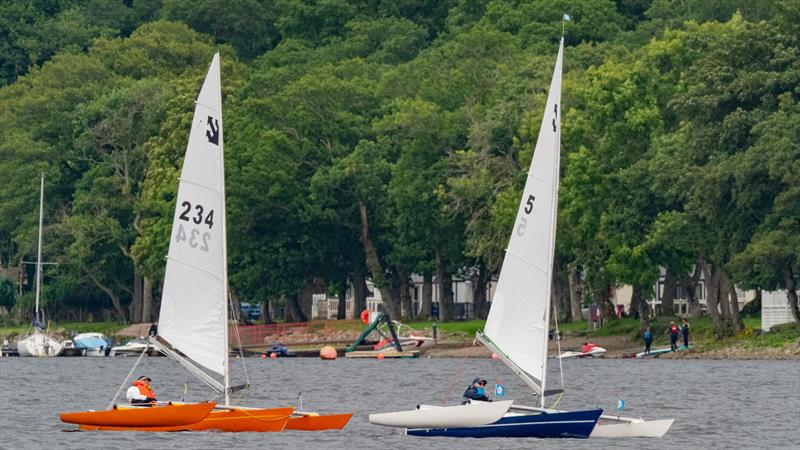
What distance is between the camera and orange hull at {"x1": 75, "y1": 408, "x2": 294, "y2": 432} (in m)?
61.6

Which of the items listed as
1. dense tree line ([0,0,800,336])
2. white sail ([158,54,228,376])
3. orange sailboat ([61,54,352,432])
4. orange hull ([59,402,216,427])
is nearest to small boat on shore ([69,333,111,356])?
dense tree line ([0,0,800,336])

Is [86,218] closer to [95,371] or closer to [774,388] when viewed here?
[95,371]

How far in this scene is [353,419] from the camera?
72.2 metres

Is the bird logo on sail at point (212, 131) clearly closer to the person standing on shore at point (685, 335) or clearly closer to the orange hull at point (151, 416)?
the orange hull at point (151, 416)

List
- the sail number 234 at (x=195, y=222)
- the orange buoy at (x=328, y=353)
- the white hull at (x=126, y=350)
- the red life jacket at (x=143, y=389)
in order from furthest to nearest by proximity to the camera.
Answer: the white hull at (x=126, y=350) → the orange buoy at (x=328, y=353) → the red life jacket at (x=143, y=389) → the sail number 234 at (x=195, y=222)

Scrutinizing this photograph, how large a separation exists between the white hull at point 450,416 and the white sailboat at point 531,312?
42 millimetres

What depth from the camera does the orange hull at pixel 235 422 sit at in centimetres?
6162

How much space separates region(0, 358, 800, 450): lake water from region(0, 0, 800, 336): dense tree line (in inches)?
347

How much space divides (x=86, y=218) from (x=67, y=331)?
366 inches

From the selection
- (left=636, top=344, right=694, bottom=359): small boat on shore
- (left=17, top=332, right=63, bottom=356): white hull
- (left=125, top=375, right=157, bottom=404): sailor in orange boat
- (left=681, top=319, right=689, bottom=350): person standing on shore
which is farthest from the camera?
(left=17, top=332, right=63, bottom=356): white hull

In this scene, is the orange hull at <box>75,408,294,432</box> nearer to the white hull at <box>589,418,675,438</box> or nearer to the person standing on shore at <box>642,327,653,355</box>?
the white hull at <box>589,418,675,438</box>

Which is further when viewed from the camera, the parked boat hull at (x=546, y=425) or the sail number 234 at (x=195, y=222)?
the sail number 234 at (x=195, y=222)

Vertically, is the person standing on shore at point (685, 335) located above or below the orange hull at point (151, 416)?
above

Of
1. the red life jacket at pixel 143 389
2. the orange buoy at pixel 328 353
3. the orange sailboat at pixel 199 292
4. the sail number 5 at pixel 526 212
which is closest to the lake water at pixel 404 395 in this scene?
the orange sailboat at pixel 199 292
